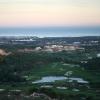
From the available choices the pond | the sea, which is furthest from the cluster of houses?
the pond

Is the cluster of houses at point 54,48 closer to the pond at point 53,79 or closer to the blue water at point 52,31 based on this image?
the blue water at point 52,31

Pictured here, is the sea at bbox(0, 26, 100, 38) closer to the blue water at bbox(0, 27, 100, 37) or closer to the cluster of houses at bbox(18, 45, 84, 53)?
the blue water at bbox(0, 27, 100, 37)

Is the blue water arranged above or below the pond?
above

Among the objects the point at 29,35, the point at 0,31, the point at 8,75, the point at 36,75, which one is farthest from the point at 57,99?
the point at 0,31

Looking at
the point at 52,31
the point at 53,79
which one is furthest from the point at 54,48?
the point at 53,79

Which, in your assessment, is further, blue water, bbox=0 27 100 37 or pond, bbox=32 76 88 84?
blue water, bbox=0 27 100 37

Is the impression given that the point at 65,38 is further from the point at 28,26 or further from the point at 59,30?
the point at 28,26

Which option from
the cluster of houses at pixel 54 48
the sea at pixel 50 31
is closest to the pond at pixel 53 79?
the cluster of houses at pixel 54 48

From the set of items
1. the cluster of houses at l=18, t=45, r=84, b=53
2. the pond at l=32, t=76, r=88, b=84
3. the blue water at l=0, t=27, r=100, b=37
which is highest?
the blue water at l=0, t=27, r=100, b=37
